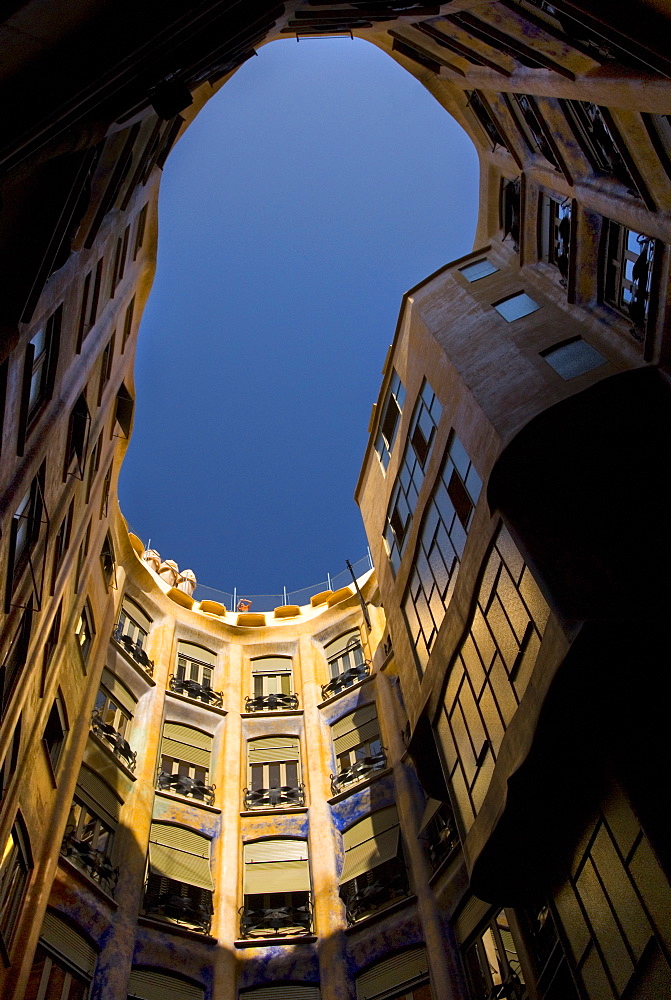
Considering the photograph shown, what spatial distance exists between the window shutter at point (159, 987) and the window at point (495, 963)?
21.4ft

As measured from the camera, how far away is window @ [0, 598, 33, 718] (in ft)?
43.4

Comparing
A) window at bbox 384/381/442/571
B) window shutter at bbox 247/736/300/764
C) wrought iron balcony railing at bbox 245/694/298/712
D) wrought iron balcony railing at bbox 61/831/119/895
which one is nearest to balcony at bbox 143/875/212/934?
wrought iron balcony railing at bbox 61/831/119/895

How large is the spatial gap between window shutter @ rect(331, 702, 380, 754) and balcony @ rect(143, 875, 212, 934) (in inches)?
254

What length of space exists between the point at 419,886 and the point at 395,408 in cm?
1316

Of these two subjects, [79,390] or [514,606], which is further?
[79,390]

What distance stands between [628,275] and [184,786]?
18.6m

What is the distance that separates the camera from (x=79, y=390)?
15352mm

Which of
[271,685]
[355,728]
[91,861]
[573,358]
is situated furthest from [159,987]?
[573,358]

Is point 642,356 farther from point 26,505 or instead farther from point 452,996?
point 452,996

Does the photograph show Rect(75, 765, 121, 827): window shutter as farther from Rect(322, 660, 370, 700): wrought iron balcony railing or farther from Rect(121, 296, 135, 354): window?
Rect(121, 296, 135, 354): window

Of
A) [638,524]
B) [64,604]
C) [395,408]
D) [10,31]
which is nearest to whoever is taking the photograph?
[10,31]

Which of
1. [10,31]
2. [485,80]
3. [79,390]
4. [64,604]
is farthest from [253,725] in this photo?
[10,31]

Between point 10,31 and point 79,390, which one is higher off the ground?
point 79,390

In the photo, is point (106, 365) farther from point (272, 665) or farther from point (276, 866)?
point (276, 866)
